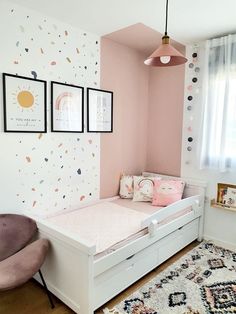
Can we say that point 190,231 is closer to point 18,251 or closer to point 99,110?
point 99,110

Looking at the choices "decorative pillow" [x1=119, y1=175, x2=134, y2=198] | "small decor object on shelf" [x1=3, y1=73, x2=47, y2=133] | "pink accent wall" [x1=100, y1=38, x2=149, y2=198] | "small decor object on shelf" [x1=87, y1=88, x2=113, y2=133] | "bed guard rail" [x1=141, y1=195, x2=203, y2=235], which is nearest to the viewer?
"small decor object on shelf" [x1=3, y1=73, x2=47, y2=133]

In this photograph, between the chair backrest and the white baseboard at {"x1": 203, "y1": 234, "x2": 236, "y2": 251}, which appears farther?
the white baseboard at {"x1": 203, "y1": 234, "x2": 236, "y2": 251}

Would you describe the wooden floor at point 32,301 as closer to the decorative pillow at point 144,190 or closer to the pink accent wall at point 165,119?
the decorative pillow at point 144,190

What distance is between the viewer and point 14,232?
205 centimetres

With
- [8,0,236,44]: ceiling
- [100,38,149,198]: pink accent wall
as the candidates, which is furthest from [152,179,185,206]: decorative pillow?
[8,0,236,44]: ceiling

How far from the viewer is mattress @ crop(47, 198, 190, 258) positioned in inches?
78.7

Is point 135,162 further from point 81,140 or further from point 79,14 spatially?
point 79,14

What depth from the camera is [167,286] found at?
2.19 meters

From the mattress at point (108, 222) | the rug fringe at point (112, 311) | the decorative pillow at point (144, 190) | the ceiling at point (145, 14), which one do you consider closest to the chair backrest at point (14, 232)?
the mattress at point (108, 222)

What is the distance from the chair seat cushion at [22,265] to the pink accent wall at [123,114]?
4.06 ft

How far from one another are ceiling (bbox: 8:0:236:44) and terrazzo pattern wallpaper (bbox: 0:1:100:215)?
16cm

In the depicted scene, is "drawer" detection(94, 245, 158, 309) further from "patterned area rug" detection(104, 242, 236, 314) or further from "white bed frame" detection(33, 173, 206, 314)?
"patterned area rug" detection(104, 242, 236, 314)

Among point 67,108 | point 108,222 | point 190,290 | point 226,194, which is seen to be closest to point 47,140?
point 67,108

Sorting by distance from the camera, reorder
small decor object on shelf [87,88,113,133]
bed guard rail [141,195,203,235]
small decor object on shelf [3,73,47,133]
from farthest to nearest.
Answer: small decor object on shelf [87,88,113,133], bed guard rail [141,195,203,235], small decor object on shelf [3,73,47,133]
